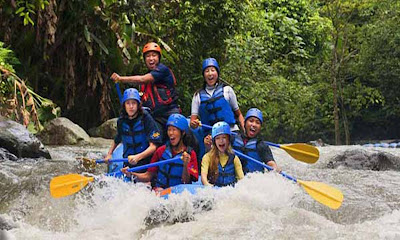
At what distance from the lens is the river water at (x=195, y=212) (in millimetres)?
3635

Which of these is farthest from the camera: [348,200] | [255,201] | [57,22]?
[57,22]

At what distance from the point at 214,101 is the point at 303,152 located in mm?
986

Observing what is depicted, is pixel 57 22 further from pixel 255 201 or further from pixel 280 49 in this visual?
pixel 255 201

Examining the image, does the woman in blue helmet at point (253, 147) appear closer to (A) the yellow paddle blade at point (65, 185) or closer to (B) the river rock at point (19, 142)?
(A) the yellow paddle blade at point (65, 185)

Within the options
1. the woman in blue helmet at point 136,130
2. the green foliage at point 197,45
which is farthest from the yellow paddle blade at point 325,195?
A: the green foliage at point 197,45

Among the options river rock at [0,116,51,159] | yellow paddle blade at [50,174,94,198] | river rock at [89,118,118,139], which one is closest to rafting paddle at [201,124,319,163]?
yellow paddle blade at [50,174,94,198]

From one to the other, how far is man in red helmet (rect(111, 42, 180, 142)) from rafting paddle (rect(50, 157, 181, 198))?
573 millimetres

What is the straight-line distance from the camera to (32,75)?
971 cm

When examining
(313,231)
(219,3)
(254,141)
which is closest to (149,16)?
(219,3)

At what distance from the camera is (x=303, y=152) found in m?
5.38

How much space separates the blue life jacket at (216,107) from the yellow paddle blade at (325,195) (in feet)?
3.21

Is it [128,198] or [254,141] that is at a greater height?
[254,141]

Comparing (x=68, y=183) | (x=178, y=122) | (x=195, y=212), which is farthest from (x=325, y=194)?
(x=68, y=183)

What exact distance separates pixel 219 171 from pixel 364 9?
12020mm
